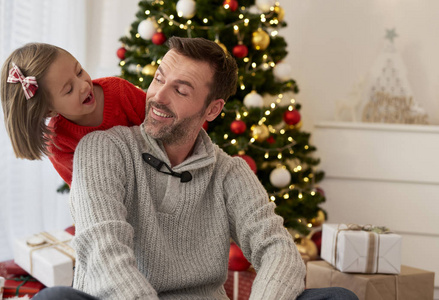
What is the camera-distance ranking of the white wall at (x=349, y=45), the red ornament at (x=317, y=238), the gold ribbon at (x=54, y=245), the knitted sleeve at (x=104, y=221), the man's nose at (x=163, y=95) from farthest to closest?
1. the white wall at (x=349, y=45)
2. the red ornament at (x=317, y=238)
3. the gold ribbon at (x=54, y=245)
4. the man's nose at (x=163, y=95)
5. the knitted sleeve at (x=104, y=221)

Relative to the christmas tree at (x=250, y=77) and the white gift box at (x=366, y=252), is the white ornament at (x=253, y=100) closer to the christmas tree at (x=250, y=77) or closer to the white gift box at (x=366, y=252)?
the christmas tree at (x=250, y=77)

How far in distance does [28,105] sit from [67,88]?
122mm

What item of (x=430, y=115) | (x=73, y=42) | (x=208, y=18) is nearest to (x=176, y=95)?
(x=208, y=18)

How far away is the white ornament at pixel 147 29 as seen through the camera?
2662mm

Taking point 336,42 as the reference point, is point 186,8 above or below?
above

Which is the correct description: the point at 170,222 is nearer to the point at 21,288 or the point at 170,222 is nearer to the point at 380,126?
the point at 21,288

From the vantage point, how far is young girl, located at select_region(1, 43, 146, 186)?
132cm

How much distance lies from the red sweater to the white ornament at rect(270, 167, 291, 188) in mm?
1245

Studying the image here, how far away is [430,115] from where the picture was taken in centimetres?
355

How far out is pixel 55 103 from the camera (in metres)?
1.39

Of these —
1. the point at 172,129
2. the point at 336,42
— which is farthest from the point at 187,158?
the point at 336,42

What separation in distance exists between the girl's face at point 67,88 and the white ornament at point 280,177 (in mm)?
1425

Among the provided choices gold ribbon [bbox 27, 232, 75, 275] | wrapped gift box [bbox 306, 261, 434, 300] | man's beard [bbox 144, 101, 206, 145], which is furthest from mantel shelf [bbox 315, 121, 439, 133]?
man's beard [bbox 144, 101, 206, 145]

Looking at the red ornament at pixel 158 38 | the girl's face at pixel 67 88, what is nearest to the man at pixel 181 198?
the girl's face at pixel 67 88
